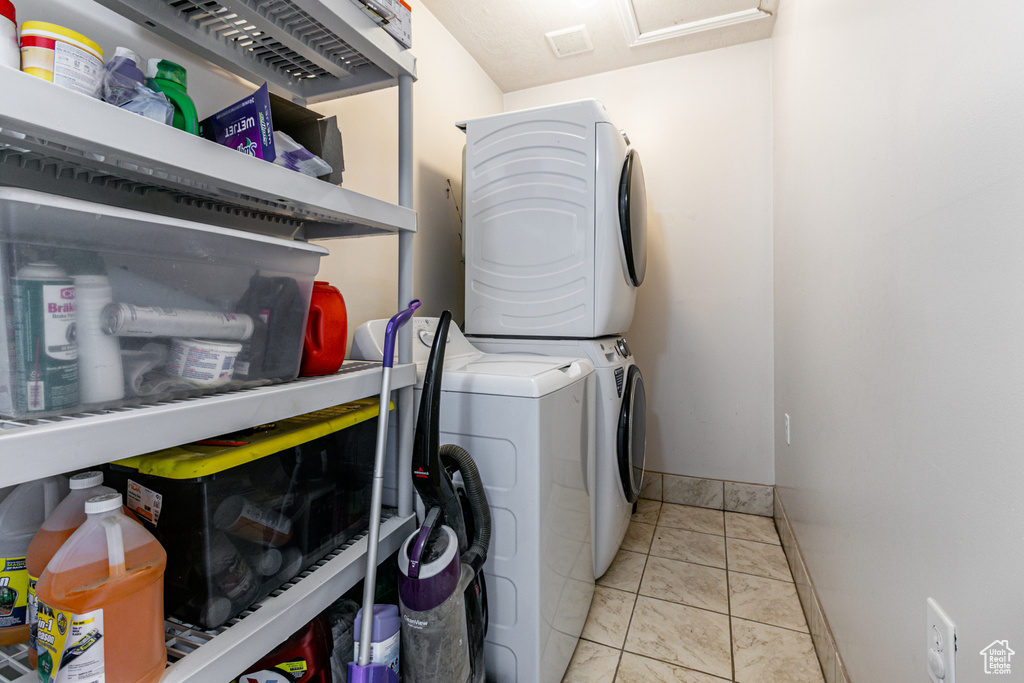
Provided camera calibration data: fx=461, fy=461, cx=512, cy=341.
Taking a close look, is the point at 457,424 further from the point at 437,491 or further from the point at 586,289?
the point at 586,289

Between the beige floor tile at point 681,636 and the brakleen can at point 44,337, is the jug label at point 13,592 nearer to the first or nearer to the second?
the brakleen can at point 44,337

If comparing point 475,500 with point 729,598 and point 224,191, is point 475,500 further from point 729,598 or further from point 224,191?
point 729,598

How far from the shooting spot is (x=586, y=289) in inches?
69.2

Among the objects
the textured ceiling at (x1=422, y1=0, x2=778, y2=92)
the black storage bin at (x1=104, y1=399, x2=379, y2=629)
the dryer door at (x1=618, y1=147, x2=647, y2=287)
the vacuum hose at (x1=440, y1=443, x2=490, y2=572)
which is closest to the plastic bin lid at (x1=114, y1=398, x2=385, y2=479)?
the black storage bin at (x1=104, y1=399, x2=379, y2=629)

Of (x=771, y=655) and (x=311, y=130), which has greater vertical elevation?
Result: (x=311, y=130)

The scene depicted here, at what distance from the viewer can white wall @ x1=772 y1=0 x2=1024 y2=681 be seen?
22.4 inches

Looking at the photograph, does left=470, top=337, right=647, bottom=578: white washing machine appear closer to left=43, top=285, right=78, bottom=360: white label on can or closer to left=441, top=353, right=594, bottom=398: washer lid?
left=441, top=353, right=594, bottom=398: washer lid

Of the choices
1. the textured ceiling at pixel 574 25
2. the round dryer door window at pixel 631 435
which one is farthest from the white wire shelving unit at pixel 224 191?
the textured ceiling at pixel 574 25

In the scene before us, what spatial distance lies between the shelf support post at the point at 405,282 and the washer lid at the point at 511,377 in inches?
5.8

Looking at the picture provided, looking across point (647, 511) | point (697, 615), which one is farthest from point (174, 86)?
point (647, 511)

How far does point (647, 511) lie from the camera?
96.7 inches

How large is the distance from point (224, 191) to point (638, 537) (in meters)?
2.10

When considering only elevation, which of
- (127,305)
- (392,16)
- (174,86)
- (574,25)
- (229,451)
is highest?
(574,25)

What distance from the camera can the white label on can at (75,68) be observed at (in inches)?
21.5
